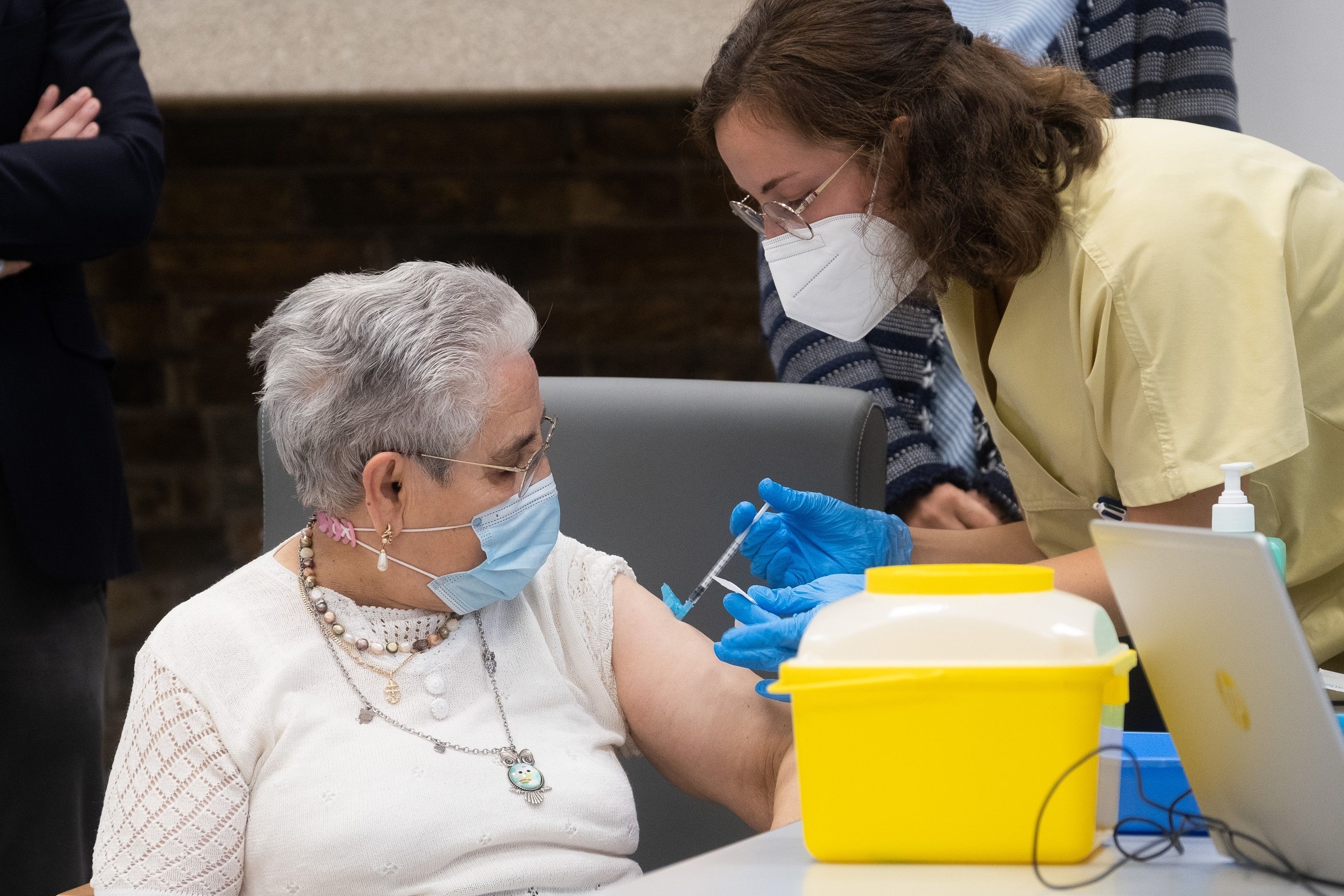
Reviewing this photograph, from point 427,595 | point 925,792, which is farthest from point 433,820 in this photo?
point 925,792

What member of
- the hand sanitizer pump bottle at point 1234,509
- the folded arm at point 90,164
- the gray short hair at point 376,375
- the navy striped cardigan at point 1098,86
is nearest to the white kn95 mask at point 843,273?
the gray short hair at point 376,375

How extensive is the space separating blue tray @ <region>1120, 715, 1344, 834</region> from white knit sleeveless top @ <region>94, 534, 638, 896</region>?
675 mm

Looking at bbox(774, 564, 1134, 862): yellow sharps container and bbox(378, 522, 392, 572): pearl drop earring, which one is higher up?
bbox(774, 564, 1134, 862): yellow sharps container

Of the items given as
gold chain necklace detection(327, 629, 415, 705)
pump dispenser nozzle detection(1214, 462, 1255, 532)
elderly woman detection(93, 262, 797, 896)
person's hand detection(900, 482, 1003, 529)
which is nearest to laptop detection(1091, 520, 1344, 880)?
pump dispenser nozzle detection(1214, 462, 1255, 532)

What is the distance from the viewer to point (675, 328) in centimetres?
391

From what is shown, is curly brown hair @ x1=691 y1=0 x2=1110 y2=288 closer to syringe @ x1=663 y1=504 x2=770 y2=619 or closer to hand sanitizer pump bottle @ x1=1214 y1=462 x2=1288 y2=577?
syringe @ x1=663 y1=504 x2=770 y2=619

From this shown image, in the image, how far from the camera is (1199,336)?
1.28 metres

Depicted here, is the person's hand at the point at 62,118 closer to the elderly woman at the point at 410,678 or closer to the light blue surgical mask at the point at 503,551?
the elderly woman at the point at 410,678

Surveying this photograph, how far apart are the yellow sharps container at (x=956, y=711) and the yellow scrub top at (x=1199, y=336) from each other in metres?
0.48

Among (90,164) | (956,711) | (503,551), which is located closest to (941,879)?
(956,711)

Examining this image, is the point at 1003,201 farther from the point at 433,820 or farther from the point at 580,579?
the point at 433,820

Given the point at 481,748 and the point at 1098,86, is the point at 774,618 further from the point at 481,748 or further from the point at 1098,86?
the point at 1098,86

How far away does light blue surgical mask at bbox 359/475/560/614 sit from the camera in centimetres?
152

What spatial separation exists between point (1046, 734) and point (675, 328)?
310cm
